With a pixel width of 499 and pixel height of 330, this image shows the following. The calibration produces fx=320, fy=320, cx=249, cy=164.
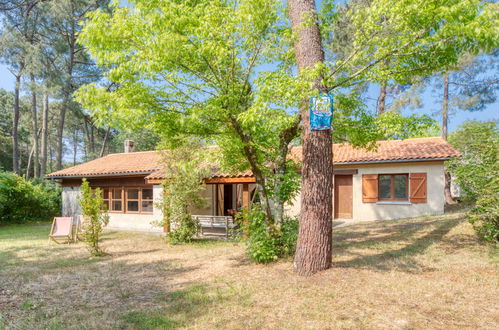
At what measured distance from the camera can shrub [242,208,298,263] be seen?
6637mm

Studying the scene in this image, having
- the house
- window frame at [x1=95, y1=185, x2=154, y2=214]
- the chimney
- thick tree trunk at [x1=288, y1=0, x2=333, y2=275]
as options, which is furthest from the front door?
the chimney

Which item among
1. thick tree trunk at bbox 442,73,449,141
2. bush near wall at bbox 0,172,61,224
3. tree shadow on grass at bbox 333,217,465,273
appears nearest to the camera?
tree shadow on grass at bbox 333,217,465,273

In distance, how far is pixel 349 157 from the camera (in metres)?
13.9

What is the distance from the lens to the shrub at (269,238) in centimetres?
664

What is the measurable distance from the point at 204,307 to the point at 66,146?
1889 inches

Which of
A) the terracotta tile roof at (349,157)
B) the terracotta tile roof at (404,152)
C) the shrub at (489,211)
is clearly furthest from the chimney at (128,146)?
the shrub at (489,211)

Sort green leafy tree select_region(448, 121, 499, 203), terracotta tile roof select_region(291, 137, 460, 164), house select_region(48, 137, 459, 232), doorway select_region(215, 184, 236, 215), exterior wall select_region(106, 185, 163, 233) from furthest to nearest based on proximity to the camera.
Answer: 1. doorway select_region(215, 184, 236, 215)
2. exterior wall select_region(106, 185, 163, 233)
3. house select_region(48, 137, 459, 232)
4. terracotta tile roof select_region(291, 137, 460, 164)
5. green leafy tree select_region(448, 121, 499, 203)

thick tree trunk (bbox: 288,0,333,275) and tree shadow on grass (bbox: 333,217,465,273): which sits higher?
thick tree trunk (bbox: 288,0,333,275)

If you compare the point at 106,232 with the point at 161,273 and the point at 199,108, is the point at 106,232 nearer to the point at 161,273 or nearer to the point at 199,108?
the point at 161,273

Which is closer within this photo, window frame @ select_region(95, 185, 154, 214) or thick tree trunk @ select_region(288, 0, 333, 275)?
thick tree trunk @ select_region(288, 0, 333, 275)

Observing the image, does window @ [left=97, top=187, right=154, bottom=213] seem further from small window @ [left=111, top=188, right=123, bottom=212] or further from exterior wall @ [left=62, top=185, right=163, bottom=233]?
exterior wall @ [left=62, top=185, right=163, bottom=233]

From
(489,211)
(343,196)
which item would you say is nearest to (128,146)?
(343,196)

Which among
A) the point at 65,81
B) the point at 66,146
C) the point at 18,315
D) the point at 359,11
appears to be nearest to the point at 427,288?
the point at 359,11

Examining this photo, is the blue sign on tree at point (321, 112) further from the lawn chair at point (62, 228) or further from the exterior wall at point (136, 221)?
the exterior wall at point (136, 221)
